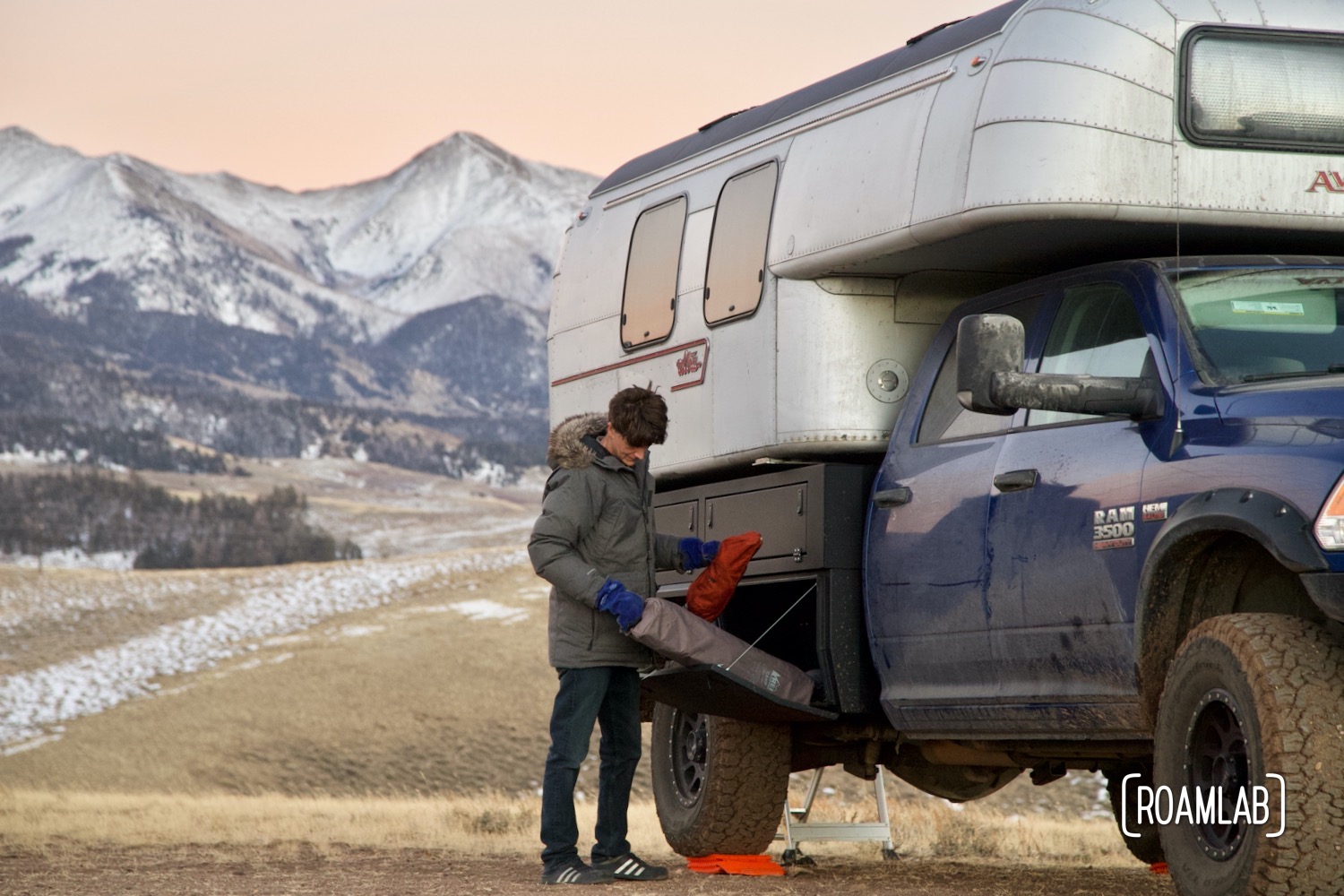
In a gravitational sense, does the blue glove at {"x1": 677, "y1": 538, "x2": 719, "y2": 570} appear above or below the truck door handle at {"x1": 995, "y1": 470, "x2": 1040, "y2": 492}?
below

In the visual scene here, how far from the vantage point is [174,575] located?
214ft

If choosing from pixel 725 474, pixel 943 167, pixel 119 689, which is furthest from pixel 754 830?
pixel 119 689

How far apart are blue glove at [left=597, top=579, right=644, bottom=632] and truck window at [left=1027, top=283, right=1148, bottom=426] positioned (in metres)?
1.83

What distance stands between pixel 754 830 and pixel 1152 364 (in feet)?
12.6

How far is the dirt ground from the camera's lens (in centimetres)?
777

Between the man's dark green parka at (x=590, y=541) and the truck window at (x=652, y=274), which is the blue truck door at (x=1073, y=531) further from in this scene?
the truck window at (x=652, y=274)

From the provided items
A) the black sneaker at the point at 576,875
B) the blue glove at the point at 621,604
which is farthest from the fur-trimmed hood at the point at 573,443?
the black sneaker at the point at 576,875

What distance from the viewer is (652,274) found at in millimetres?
9789

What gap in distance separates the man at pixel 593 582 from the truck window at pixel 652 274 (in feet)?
5.09

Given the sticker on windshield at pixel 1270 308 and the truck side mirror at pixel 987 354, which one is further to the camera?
the sticker on windshield at pixel 1270 308

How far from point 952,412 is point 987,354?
4.54 ft

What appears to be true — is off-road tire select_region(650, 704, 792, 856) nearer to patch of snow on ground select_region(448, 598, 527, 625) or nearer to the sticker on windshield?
the sticker on windshield

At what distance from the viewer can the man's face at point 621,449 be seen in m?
7.98

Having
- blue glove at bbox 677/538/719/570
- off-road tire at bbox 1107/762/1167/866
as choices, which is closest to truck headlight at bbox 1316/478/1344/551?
off-road tire at bbox 1107/762/1167/866
